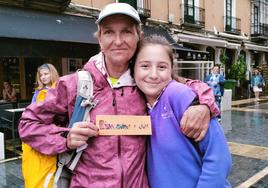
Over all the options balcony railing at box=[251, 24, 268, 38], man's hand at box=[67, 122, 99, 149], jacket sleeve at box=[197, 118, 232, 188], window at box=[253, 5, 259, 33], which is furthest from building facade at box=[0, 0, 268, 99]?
window at box=[253, 5, 259, 33]

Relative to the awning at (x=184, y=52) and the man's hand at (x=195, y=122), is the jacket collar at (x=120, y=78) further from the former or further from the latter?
the awning at (x=184, y=52)

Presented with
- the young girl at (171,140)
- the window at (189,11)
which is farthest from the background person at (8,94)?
the window at (189,11)

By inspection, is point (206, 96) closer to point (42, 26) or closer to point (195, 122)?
point (195, 122)

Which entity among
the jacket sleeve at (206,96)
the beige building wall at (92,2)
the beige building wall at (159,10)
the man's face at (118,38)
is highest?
the beige building wall at (159,10)

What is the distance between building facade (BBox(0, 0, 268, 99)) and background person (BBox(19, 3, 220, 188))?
39cm

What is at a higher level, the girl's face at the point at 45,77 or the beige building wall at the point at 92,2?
the beige building wall at the point at 92,2

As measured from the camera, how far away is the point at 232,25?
23047 mm

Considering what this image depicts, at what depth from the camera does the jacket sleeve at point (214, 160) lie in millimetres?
1540

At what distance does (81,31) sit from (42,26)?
1.43m

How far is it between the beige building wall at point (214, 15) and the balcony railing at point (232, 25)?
646mm

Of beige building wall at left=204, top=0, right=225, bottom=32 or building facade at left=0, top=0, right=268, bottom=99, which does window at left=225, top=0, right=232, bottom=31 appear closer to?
building facade at left=0, top=0, right=268, bottom=99

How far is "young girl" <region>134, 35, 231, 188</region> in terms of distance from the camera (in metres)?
1.56

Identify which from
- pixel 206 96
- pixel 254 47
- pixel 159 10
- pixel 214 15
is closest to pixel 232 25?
pixel 254 47

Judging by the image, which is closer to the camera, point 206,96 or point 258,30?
point 206,96
